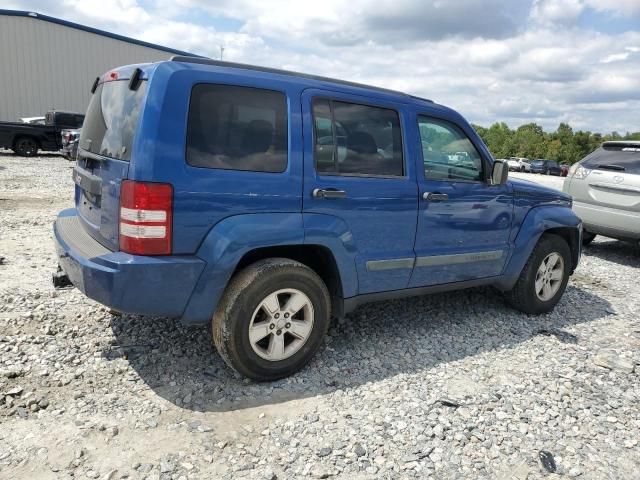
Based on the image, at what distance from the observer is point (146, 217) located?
2729mm

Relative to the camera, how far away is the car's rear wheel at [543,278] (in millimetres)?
4719

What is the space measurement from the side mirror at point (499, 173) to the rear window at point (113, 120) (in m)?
2.83

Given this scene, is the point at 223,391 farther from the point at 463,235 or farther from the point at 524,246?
the point at 524,246

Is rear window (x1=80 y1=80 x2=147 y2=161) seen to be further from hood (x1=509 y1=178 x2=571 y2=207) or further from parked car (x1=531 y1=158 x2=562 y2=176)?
parked car (x1=531 y1=158 x2=562 y2=176)

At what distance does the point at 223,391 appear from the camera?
318cm

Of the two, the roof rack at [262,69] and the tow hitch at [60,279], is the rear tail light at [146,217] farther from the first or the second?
the tow hitch at [60,279]

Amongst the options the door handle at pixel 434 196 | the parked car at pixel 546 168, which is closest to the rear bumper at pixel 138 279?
the door handle at pixel 434 196

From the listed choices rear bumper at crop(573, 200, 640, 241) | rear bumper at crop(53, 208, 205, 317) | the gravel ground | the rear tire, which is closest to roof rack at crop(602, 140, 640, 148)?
rear bumper at crop(573, 200, 640, 241)

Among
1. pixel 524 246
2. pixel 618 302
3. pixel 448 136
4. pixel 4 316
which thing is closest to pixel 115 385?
pixel 4 316

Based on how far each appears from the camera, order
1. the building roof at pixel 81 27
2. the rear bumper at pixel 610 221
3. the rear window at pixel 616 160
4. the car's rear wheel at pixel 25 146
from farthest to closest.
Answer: the building roof at pixel 81 27
the car's rear wheel at pixel 25 146
the rear window at pixel 616 160
the rear bumper at pixel 610 221

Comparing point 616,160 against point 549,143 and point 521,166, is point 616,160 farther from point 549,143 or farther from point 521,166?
point 549,143

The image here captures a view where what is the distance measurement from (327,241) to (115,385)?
1645mm

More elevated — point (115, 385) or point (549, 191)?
point (549, 191)

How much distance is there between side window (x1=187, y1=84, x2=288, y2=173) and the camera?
2863 millimetres
